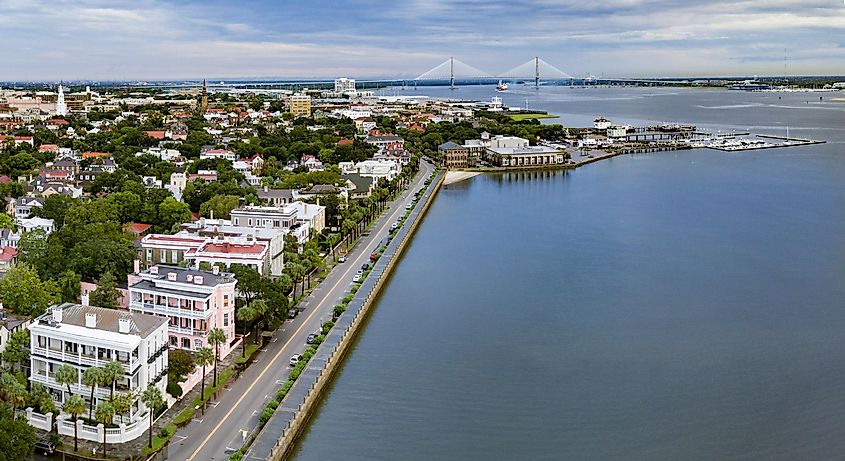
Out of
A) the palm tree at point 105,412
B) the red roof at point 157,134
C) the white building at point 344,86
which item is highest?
the white building at point 344,86

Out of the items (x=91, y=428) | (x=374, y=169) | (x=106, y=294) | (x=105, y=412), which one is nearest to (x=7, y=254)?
(x=106, y=294)

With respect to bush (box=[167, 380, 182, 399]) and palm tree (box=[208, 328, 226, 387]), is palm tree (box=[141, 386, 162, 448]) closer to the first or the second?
bush (box=[167, 380, 182, 399])

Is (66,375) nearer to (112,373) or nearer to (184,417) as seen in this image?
(112,373)

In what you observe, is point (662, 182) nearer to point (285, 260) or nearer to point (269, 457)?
point (285, 260)

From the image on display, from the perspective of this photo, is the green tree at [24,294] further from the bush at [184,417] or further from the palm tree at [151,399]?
the palm tree at [151,399]

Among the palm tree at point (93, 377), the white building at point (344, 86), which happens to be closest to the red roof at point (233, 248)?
the palm tree at point (93, 377)

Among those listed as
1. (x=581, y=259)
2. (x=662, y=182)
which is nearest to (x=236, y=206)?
(x=581, y=259)
